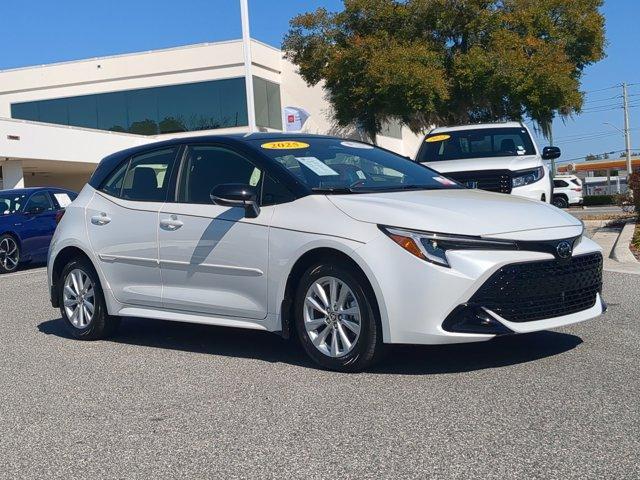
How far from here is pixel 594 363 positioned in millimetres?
5594

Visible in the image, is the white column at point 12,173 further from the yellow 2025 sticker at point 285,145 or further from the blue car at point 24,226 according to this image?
the yellow 2025 sticker at point 285,145

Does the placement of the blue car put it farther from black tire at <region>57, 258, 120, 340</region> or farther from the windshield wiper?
the windshield wiper

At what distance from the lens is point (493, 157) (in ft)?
40.3

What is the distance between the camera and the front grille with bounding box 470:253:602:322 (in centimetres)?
518

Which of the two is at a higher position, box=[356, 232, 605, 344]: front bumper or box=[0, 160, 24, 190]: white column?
box=[0, 160, 24, 190]: white column

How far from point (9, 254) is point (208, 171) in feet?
33.4

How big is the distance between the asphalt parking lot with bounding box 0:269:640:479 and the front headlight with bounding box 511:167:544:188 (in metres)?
4.35

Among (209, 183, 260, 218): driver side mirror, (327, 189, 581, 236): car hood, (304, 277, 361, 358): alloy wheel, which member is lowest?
(304, 277, 361, 358): alloy wheel

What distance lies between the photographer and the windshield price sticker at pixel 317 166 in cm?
621

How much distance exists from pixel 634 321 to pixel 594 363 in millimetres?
1632

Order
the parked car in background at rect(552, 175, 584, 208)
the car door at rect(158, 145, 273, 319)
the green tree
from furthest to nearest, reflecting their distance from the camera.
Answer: the parked car in background at rect(552, 175, 584, 208) → the green tree → the car door at rect(158, 145, 273, 319)

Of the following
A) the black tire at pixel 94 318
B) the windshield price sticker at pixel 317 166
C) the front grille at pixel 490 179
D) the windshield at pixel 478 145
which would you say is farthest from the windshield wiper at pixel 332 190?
the windshield at pixel 478 145

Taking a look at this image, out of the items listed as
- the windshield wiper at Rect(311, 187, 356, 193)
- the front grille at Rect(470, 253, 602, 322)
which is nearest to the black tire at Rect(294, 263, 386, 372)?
the windshield wiper at Rect(311, 187, 356, 193)

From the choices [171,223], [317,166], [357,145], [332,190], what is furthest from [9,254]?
[332,190]
